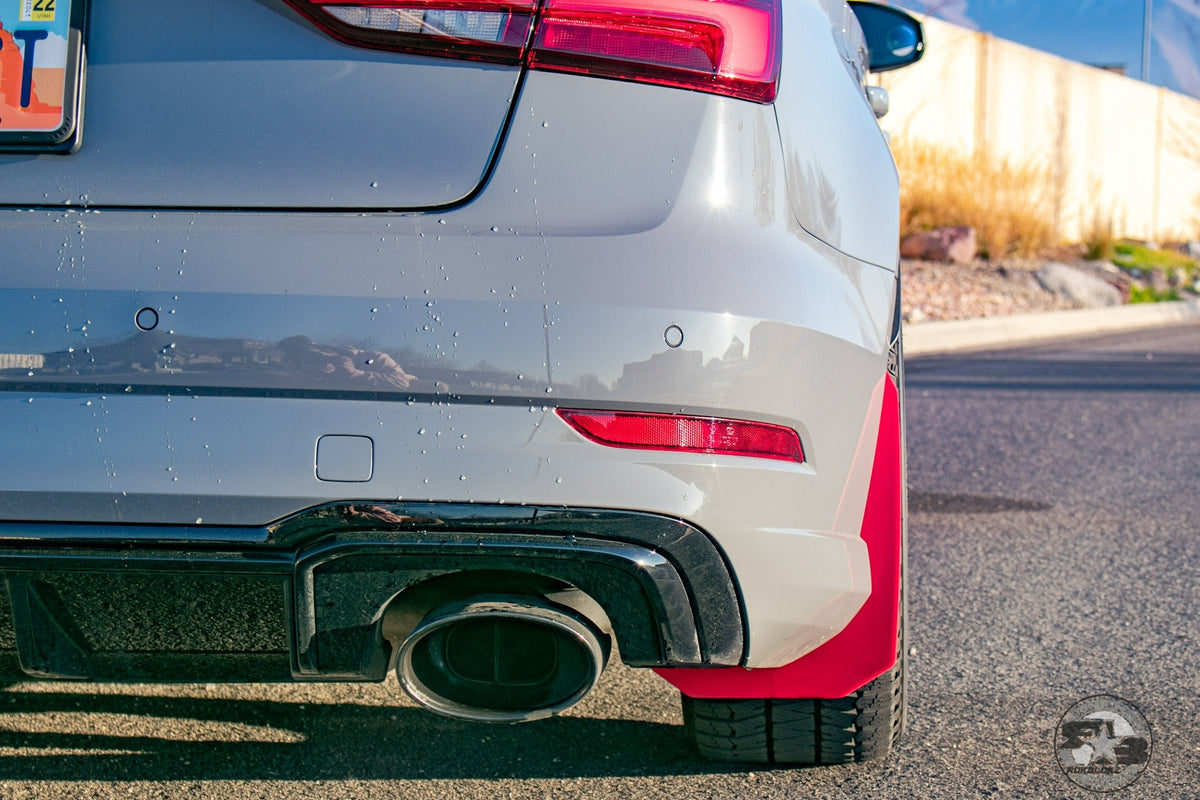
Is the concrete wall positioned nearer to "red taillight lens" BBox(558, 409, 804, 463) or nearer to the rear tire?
the rear tire

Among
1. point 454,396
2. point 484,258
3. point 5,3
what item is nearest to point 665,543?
point 454,396

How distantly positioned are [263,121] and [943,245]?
38.6 feet

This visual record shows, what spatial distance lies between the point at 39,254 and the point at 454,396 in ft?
1.95

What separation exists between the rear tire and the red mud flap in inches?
5.1

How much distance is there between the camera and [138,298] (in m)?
1.56

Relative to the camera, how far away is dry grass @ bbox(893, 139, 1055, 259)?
1324cm

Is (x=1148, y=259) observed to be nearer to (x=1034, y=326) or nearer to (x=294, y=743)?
(x=1034, y=326)

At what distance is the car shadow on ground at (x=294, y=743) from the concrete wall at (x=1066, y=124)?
38.2 ft

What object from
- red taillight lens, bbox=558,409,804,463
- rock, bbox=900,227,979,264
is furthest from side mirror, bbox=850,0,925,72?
rock, bbox=900,227,979,264

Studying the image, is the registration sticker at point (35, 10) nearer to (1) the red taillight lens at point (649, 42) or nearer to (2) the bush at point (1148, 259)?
(1) the red taillight lens at point (649, 42)

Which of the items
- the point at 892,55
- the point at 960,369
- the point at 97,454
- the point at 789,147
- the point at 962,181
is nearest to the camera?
the point at 97,454

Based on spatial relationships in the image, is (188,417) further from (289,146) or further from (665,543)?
(665,543)

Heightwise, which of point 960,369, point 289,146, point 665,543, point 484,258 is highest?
point 289,146

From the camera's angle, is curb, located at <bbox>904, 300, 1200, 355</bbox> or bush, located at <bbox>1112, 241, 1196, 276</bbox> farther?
bush, located at <bbox>1112, 241, 1196, 276</bbox>
